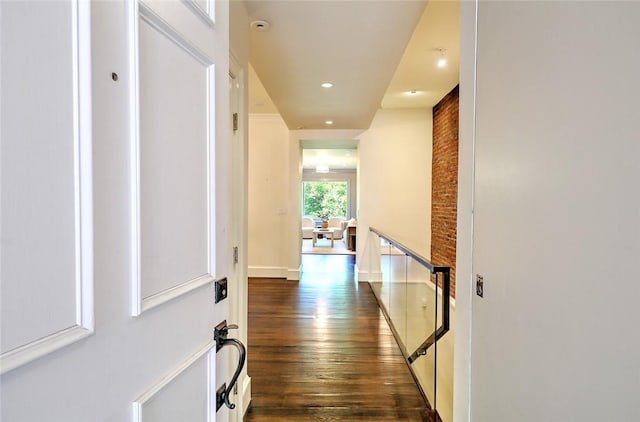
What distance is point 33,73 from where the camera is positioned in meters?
0.43

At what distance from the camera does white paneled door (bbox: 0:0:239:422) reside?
16.7 inches

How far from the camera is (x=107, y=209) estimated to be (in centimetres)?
56

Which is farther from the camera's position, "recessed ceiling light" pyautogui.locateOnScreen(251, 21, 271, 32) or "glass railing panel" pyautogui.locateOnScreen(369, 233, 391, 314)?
"glass railing panel" pyautogui.locateOnScreen(369, 233, 391, 314)

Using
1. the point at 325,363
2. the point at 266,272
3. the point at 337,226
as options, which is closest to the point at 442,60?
the point at 325,363

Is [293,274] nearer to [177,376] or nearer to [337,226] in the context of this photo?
[177,376]

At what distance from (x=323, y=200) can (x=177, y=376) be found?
1365 centimetres

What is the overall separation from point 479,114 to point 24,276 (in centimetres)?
153

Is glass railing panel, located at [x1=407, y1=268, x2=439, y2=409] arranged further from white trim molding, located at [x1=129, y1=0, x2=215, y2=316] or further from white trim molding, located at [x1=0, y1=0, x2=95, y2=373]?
white trim molding, located at [x1=0, y1=0, x2=95, y2=373]

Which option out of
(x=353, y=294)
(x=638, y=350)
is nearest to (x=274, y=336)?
(x=353, y=294)

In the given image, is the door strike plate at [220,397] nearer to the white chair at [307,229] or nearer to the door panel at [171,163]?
the door panel at [171,163]

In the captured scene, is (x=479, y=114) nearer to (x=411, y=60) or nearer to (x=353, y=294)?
(x=411, y=60)

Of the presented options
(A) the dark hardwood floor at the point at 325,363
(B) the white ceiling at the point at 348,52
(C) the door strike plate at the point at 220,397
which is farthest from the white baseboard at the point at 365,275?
(C) the door strike plate at the point at 220,397

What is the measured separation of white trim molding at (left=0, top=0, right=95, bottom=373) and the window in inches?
537

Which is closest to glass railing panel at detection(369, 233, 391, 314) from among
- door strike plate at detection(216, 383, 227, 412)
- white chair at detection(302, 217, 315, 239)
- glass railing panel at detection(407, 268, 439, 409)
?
glass railing panel at detection(407, 268, 439, 409)
